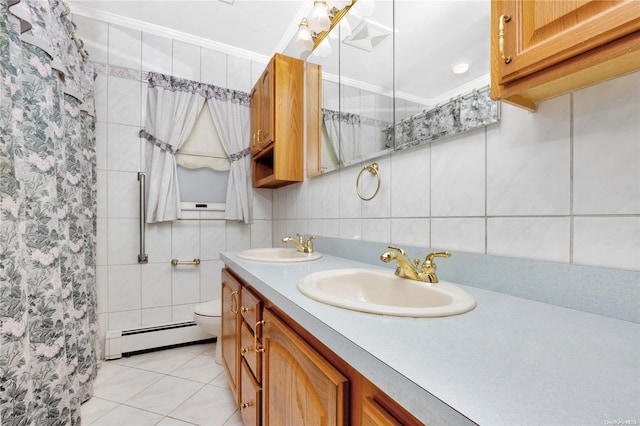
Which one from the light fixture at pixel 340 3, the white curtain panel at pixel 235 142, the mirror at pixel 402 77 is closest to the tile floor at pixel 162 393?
the white curtain panel at pixel 235 142

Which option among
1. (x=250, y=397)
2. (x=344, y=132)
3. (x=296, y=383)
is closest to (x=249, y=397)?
(x=250, y=397)

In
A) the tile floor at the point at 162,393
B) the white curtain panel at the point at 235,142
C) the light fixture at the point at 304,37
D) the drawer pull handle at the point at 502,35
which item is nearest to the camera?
the drawer pull handle at the point at 502,35

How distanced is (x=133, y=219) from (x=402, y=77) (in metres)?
2.10

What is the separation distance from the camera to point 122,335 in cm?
203

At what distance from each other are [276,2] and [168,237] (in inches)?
74.3

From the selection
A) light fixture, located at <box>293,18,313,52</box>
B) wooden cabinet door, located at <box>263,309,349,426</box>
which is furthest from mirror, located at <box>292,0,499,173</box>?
wooden cabinet door, located at <box>263,309,349,426</box>

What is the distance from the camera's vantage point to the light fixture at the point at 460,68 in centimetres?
88

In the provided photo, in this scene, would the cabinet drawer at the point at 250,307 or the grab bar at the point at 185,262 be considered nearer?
the cabinet drawer at the point at 250,307

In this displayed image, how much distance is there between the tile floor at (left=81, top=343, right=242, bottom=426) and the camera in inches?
56.2

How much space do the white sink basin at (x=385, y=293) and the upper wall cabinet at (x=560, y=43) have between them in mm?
460

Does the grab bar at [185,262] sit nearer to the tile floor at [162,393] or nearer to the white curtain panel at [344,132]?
the tile floor at [162,393]

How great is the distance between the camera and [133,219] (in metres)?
2.15

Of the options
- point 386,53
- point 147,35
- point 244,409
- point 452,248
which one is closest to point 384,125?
point 386,53

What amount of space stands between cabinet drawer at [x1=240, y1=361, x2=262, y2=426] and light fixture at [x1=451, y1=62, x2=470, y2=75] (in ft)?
4.04
